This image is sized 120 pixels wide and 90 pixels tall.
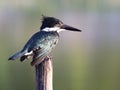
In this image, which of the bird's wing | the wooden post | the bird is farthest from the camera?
the bird's wing

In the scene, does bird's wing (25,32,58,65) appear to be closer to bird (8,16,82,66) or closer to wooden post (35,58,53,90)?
bird (8,16,82,66)

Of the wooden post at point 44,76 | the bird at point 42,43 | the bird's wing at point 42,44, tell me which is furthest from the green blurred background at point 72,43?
the wooden post at point 44,76

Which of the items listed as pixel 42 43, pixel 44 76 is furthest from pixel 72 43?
pixel 44 76

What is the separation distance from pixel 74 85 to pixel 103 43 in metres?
3.40

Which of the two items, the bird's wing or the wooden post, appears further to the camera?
the bird's wing

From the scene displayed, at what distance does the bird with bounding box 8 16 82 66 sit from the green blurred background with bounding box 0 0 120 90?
4386mm

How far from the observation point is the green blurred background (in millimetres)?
10323

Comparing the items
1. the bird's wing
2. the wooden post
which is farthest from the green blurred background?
the wooden post

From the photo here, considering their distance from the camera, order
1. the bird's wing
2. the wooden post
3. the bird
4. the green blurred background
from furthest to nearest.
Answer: the green blurred background → the bird's wing → the bird → the wooden post

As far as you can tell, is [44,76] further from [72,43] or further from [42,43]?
[72,43]

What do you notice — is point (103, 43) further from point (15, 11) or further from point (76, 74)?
point (15, 11)

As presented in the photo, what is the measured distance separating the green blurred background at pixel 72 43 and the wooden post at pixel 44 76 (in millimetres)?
5443

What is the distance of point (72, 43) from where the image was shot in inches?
547

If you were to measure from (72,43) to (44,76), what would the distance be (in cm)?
1004
